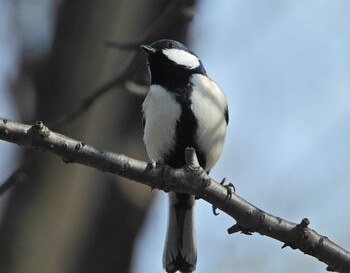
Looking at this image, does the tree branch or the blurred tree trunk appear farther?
the blurred tree trunk

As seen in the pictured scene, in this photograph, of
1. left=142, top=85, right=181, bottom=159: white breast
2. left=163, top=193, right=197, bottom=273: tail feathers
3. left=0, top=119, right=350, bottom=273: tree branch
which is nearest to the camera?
left=0, top=119, right=350, bottom=273: tree branch

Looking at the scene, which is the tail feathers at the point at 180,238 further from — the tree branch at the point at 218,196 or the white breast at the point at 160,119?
the tree branch at the point at 218,196

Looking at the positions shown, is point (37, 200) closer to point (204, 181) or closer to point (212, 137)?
point (212, 137)

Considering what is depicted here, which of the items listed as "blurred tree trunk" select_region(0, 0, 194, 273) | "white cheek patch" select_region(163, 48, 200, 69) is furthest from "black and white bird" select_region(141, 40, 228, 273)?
"blurred tree trunk" select_region(0, 0, 194, 273)

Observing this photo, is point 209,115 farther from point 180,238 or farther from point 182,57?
point 180,238

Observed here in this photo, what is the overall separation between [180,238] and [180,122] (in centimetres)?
60

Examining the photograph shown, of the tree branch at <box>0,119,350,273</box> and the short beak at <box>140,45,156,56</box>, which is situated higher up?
the short beak at <box>140,45,156,56</box>

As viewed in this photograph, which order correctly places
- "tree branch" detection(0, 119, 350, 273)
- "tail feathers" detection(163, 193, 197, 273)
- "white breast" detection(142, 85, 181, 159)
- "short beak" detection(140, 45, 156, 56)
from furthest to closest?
"short beak" detection(140, 45, 156, 56)
"tail feathers" detection(163, 193, 197, 273)
"white breast" detection(142, 85, 181, 159)
"tree branch" detection(0, 119, 350, 273)

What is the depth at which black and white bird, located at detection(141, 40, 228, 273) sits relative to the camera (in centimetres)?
290

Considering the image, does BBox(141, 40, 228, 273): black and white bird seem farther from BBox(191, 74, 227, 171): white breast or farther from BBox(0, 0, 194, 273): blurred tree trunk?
BBox(0, 0, 194, 273): blurred tree trunk

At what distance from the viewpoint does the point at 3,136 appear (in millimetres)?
1836

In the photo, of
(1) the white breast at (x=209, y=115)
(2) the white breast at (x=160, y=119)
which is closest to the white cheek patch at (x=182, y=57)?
(1) the white breast at (x=209, y=115)

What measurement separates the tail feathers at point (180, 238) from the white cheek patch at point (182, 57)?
24.4 inches

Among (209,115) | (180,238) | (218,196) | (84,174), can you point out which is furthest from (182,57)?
(218,196)
